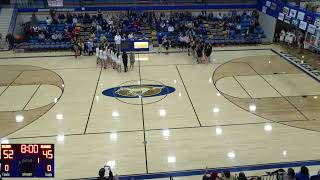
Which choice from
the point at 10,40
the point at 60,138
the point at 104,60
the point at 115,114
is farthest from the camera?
the point at 10,40

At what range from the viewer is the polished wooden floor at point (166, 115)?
Answer: 1101 cm

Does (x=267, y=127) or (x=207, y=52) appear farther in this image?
(x=207, y=52)

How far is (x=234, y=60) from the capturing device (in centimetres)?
2053

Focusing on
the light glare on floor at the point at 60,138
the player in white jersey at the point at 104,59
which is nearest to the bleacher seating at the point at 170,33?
the player in white jersey at the point at 104,59

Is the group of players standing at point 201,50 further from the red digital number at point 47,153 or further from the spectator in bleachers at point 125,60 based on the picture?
the red digital number at point 47,153

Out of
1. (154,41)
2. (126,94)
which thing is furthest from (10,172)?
(154,41)

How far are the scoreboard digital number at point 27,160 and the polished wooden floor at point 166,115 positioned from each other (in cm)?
289

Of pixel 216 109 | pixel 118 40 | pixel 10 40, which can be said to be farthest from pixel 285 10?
pixel 10 40

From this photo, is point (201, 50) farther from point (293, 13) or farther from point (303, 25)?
point (293, 13)

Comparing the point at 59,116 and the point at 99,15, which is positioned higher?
the point at 99,15

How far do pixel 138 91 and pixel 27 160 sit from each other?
29.3 ft

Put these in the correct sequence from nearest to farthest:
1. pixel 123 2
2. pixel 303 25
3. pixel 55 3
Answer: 1. pixel 303 25
2. pixel 55 3
3. pixel 123 2

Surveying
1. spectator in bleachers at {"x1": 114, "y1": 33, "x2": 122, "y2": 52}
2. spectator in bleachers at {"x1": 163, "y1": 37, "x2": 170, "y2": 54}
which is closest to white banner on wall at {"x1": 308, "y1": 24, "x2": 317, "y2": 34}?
spectator in bleachers at {"x1": 163, "y1": 37, "x2": 170, "y2": 54}

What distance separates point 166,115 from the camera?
44.9 feet
